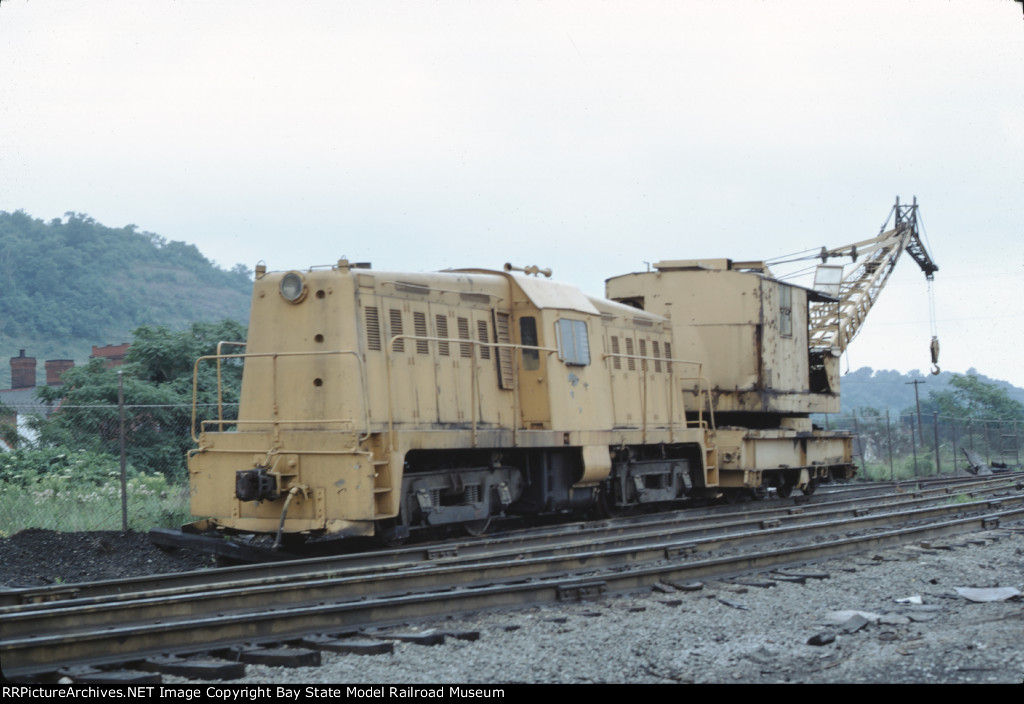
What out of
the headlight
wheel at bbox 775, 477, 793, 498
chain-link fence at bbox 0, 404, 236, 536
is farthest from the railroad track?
wheel at bbox 775, 477, 793, 498

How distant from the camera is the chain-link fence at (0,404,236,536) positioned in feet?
42.8

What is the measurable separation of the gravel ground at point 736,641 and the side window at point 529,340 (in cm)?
468

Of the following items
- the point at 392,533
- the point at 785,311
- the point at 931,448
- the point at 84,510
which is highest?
the point at 785,311

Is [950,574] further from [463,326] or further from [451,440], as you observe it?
[463,326]

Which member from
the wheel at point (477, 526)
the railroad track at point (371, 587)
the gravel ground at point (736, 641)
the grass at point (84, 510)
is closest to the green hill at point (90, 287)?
the grass at point (84, 510)

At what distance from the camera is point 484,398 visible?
11.6 meters

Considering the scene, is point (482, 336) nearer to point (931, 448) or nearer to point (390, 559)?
point (390, 559)

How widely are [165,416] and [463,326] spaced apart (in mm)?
12353

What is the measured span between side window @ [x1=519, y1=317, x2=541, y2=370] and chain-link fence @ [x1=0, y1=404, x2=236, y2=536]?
14.1ft

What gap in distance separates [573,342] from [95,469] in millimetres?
10444

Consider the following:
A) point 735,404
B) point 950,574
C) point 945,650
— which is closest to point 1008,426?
point 735,404

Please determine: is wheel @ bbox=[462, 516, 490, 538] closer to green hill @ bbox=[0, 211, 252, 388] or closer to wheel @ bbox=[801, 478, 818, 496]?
wheel @ bbox=[801, 478, 818, 496]

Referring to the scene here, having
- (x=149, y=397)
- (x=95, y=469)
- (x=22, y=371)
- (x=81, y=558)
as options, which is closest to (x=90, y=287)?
(x=22, y=371)

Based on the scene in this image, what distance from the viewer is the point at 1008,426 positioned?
148ft
